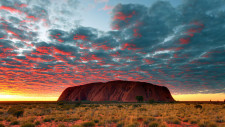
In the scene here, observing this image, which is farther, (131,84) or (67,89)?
(67,89)

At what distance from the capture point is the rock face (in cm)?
10406

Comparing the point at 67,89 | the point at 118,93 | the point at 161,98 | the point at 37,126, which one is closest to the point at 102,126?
the point at 37,126

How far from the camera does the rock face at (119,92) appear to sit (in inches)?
4097

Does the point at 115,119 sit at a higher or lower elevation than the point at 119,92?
lower

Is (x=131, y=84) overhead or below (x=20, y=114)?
overhead

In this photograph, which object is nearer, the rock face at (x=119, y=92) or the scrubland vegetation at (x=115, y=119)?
the scrubland vegetation at (x=115, y=119)

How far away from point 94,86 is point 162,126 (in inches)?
4703

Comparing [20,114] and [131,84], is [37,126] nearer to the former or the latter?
[20,114]

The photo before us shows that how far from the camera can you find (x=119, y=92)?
110m

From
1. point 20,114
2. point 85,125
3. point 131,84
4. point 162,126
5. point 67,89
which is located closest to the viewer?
point 162,126

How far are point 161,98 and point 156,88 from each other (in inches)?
415

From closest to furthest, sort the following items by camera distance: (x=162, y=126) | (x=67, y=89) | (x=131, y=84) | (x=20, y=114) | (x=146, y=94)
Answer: (x=162, y=126) → (x=20, y=114) → (x=146, y=94) → (x=131, y=84) → (x=67, y=89)

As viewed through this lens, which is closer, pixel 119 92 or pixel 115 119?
pixel 115 119

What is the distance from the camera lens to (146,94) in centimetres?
10681
